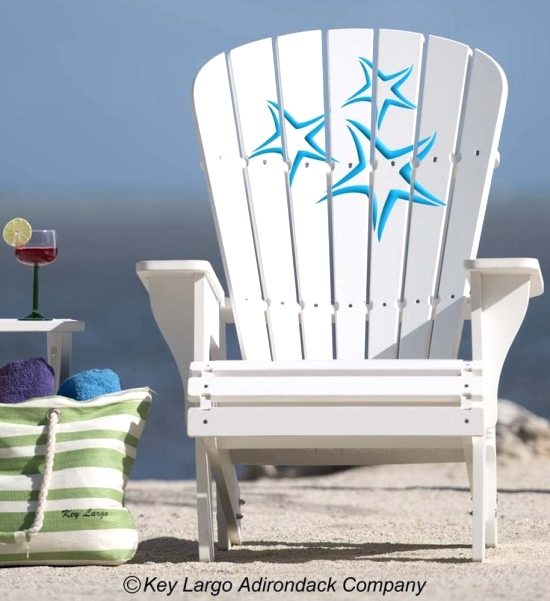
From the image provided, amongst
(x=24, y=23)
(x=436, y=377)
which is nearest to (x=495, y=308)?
(x=436, y=377)

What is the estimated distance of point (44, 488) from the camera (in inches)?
108

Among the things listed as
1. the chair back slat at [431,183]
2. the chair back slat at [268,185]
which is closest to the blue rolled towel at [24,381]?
the chair back slat at [268,185]

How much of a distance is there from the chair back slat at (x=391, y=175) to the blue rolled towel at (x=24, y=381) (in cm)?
90

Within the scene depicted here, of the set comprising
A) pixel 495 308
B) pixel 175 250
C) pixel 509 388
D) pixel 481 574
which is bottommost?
pixel 509 388

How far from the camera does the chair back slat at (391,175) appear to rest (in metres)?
3.43

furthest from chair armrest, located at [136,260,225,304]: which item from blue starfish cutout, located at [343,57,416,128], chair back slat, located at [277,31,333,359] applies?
blue starfish cutout, located at [343,57,416,128]

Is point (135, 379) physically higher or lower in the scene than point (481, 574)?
lower

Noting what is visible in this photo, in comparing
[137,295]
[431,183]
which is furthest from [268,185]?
[137,295]

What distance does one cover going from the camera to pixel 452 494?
17.6 feet

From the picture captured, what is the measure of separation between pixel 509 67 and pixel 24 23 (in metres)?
6.48

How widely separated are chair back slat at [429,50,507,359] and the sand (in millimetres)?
596

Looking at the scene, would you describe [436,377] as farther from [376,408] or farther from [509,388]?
[509,388]

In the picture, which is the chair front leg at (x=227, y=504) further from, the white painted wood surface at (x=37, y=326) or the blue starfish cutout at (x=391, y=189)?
the blue starfish cutout at (x=391, y=189)

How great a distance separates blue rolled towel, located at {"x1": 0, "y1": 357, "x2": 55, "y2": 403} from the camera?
9.71 feet
